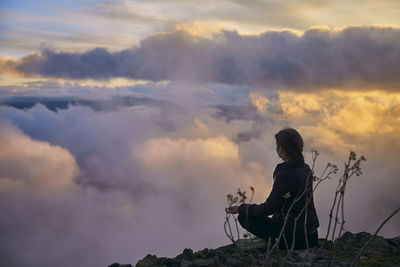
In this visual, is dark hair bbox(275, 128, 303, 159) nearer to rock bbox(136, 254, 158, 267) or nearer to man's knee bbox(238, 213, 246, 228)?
man's knee bbox(238, 213, 246, 228)

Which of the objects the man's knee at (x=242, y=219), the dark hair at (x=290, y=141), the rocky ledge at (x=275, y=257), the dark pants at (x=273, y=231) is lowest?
the rocky ledge at (x=275, y=257)

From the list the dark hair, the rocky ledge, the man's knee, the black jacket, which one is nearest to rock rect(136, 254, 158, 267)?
the rocky ledge

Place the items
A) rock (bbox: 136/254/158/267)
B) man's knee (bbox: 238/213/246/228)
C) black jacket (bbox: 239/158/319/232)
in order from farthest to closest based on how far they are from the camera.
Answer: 1. rock (bbox: 136/254/158/267)
2. man's knee (bbox: 238/213/246/228)
3. black jacket (bbox: 239/158/319/232)

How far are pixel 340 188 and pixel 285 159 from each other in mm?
2438

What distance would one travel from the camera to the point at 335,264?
326 inches

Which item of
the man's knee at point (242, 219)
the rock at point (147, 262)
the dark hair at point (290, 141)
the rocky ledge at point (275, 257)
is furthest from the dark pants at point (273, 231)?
the rock at point (147, 262)

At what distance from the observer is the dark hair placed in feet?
23.5

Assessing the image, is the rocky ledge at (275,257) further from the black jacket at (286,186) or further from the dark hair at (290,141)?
the dark hair at (290,141)

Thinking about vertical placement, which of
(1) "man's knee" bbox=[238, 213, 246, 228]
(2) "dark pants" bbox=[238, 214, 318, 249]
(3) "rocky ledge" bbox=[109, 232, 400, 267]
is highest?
(1) "man's knee" bbox=[238, 213, 246, 228]

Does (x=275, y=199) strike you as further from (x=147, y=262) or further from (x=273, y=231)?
(x=147, y=262)

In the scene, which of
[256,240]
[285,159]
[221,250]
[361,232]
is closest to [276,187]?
[285,159]

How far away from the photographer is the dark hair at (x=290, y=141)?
7.16m

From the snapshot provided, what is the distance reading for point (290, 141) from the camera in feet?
23.6

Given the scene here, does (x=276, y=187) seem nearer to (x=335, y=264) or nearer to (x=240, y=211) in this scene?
(x=240, y=211)
